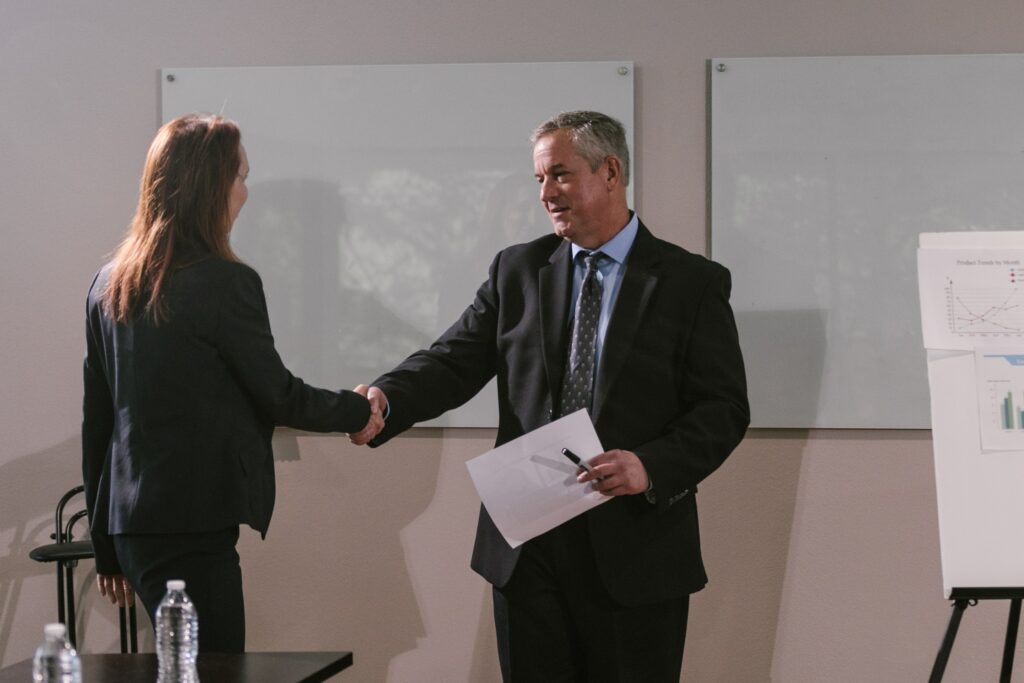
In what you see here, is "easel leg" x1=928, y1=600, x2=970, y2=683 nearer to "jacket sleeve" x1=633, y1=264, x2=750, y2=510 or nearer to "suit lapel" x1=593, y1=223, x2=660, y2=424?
"jacket sleeve" x1=633, y1=264, x2=750, y2=510

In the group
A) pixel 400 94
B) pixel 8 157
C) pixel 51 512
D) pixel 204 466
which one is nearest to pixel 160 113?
pixel 8 157

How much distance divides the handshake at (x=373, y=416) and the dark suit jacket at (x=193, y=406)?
0.41 m

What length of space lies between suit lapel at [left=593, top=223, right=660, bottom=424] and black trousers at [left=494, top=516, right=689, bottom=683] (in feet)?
1.05

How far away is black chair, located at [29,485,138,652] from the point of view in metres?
3.10

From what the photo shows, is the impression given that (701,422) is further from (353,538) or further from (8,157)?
(8,157)

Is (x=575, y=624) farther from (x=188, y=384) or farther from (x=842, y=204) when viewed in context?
(x=842, y=204)

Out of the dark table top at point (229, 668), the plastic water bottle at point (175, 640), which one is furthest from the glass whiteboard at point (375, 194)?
the plastic water bottle at point (175, 640)

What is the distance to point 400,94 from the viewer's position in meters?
3.36

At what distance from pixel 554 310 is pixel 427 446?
3.39 ft

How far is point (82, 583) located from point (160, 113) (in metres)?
1.53

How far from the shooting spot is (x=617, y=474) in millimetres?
2270

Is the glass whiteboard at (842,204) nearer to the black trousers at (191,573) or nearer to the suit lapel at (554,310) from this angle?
the suit lapel at (554,310)

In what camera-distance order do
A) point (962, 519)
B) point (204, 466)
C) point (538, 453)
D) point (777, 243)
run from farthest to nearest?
point (777, 243) < point (962, 519) < point (538, 453) < point (204, 466)

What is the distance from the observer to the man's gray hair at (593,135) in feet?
8.45
